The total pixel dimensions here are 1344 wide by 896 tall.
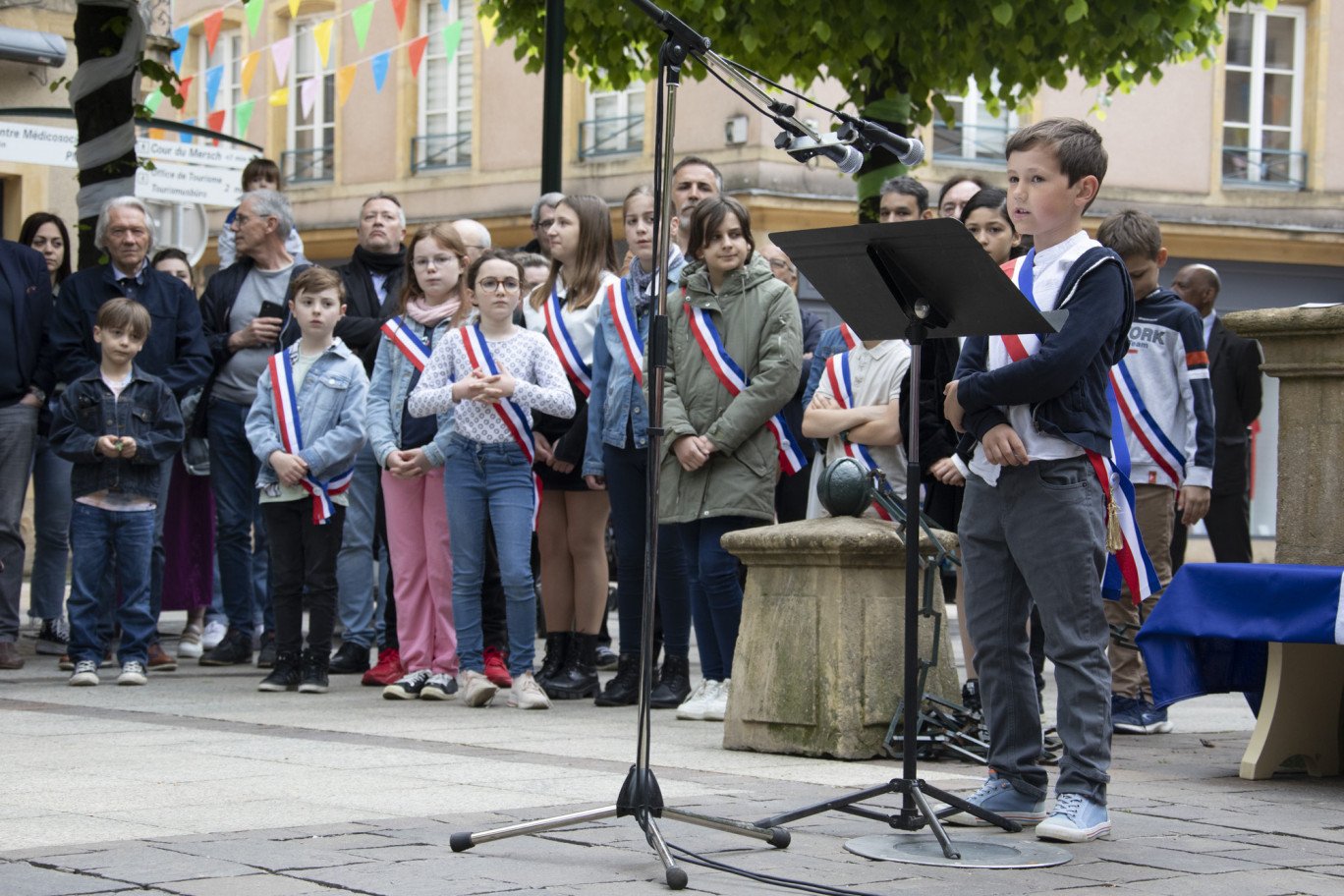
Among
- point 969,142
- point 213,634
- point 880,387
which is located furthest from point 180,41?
point 880,387

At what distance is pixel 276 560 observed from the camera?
26.4 feet

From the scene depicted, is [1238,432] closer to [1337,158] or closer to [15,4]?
[15,4]

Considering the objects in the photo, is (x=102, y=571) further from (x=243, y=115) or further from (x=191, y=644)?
(x=243, y=115)

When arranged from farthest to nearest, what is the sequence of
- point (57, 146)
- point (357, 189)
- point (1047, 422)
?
point (357, 189), point (57, 146), point (1047, 422)

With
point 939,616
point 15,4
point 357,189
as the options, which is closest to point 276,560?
point 939,616

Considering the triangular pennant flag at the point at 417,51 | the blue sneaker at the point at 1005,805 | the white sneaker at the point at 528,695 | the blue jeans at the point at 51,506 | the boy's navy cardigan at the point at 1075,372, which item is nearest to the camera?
the boy's navy cardigan at the point at 1075,372

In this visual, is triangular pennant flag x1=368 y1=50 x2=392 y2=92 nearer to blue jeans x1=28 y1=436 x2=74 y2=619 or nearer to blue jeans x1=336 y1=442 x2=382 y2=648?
blue jeans x1=28 y1=436 x2=74 y2=619

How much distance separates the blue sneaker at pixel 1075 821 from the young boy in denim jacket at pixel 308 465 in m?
4.22

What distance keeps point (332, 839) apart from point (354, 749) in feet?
5.70

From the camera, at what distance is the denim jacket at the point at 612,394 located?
7.48 metres

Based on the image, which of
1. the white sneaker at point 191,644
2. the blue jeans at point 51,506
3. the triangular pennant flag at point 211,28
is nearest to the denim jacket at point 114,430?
the blue jeans at point 51,506

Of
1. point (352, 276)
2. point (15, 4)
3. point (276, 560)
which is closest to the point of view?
point (276, 560)

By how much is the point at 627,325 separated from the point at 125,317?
2.53 metres

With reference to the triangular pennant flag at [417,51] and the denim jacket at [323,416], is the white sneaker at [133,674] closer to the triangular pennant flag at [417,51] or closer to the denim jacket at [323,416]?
the denim jacket at [323,416]
